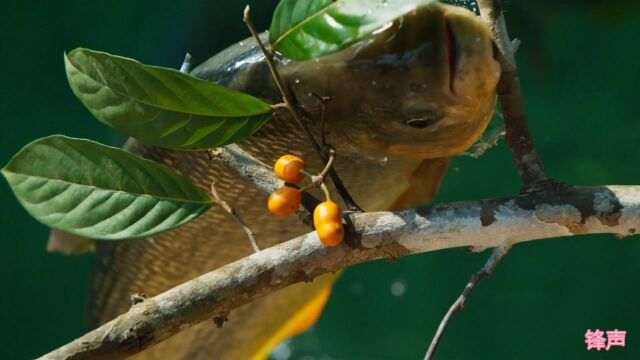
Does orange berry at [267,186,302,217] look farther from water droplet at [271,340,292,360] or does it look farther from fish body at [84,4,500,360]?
water droplet at [271,340,292,360]

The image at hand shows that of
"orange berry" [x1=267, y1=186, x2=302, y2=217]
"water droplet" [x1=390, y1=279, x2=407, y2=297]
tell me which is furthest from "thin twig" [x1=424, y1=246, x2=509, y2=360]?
"water droplet" [x1=390, y1=279, x2=407, y2=297]

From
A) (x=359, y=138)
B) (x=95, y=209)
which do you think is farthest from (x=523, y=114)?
(x=95, y=209)

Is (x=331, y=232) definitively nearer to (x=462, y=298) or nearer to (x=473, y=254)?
(x=462, y=298)

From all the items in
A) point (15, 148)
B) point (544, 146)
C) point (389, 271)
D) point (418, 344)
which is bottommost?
point (418, 344)

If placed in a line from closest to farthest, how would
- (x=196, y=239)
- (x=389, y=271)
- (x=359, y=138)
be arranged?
(x=359, y=138) < (x=196, y=239) < (x=389, y=271)

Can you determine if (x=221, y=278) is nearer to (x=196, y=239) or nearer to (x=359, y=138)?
(x=359, y=138)

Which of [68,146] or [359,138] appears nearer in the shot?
[68,146]

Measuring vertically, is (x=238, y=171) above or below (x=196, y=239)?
above

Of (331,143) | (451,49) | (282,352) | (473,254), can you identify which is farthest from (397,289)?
(451,49)
